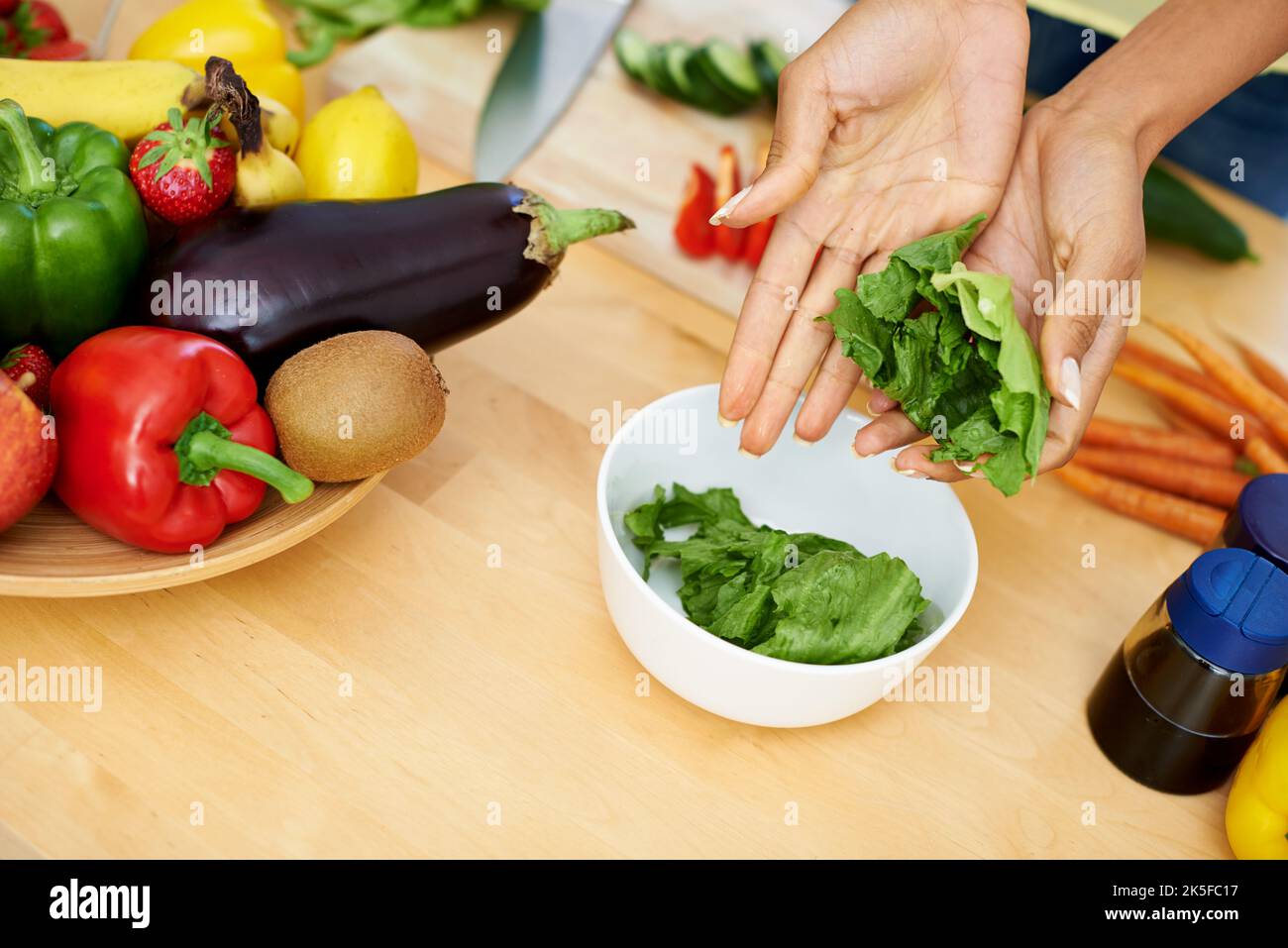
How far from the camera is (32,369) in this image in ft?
3.22

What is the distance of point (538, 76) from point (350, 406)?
89 centimetres

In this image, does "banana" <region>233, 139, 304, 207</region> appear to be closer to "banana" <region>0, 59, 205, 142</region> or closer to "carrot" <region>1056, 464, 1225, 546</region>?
"banana" <region>0, 59, 205, 142</region>

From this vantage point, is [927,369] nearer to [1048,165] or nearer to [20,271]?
[1048,165]

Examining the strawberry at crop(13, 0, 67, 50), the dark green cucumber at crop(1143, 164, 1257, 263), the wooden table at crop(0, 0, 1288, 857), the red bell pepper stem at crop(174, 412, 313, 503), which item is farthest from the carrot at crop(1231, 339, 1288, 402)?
the strawberry at crop(13, 0, 67, 50)

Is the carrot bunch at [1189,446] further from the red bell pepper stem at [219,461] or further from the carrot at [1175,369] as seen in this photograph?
the red bell pepper stem at [219,461]

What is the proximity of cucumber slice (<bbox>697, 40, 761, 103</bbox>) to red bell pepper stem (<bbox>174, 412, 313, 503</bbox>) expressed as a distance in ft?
3.38

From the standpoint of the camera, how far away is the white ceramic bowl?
914 mm

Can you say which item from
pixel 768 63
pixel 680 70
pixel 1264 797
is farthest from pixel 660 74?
pixel 1264 797

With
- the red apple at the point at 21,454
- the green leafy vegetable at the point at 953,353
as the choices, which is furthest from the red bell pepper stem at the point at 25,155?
the green leafy vegetable at the point at 953,353

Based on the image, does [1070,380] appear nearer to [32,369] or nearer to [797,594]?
[797,594]

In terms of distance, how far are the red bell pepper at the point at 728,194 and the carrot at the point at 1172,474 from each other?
52 cm

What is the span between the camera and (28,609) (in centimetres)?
102
